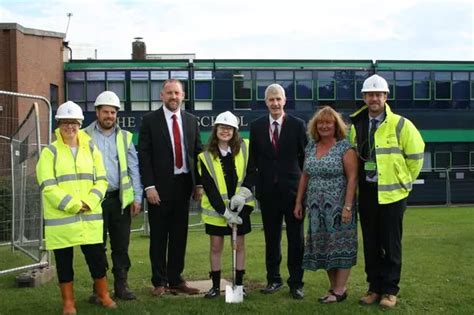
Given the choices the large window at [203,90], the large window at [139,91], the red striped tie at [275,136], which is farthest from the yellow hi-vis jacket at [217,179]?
the large window at [139,91]

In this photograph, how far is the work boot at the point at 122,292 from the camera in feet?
20.9

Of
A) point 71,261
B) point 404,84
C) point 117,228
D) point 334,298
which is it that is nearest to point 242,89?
point 404,84

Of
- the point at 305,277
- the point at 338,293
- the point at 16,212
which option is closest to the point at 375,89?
the point at 338,293

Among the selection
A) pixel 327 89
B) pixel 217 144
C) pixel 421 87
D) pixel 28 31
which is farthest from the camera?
pixel 421 87

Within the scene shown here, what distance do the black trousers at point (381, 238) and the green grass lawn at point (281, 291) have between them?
299 millimetres

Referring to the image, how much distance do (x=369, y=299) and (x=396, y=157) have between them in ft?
4.83

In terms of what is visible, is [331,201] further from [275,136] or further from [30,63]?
[30,63]

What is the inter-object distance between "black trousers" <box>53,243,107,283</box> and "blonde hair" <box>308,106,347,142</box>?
2.44 metres

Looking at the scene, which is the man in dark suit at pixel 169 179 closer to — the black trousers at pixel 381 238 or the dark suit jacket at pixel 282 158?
the dark suit jacket at pixel 282 158

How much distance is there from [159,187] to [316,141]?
1.75 meters

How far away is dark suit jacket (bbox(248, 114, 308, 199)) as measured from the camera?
6.55 meters

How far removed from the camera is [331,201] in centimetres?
610

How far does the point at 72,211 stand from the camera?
18.2 feet

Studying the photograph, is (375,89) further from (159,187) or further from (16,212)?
(16,212)
